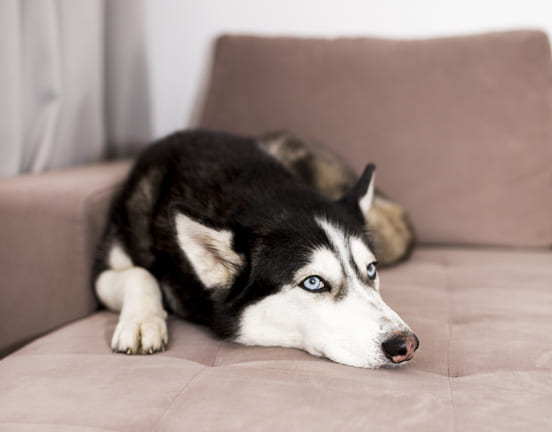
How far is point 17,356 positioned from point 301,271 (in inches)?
27.7

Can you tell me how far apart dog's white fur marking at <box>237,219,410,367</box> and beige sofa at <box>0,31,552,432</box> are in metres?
0.04

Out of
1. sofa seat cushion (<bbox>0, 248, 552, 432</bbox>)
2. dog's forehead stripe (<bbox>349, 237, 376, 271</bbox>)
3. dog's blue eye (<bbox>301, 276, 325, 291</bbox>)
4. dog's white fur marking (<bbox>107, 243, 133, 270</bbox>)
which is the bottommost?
dog's white fur marking (<bbox>107, 243, 133, 270</bbox>)

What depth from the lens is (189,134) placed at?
2.08 metres

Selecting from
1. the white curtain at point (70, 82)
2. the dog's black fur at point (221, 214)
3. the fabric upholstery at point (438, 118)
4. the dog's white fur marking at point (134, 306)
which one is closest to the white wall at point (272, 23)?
the white curtain at point (70, 82)

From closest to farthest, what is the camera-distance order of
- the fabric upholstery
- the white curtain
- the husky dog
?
the husky dog → the white curtain → the fabric upholstery

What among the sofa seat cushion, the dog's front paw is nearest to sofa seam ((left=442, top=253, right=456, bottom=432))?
the sofa seat cushion

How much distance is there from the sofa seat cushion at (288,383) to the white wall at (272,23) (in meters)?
1.80

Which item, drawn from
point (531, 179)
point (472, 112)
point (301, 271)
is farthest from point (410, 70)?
point (301, 271)

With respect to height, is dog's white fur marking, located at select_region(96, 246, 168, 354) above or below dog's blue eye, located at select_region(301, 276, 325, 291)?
below

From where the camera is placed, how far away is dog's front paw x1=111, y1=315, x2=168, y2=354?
4.49 ft

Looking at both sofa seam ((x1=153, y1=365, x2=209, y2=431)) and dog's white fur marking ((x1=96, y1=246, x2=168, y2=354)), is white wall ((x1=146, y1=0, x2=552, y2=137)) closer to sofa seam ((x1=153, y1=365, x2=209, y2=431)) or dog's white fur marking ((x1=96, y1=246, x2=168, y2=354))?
dog's white fur marking ((x1=96, y1=246, x2=168, y2=354))

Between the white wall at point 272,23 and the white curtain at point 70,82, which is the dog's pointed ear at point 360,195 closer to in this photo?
the white curtain at point 70,82

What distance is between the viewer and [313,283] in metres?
1.40

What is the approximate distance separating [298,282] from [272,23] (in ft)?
6.85
